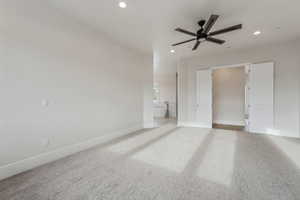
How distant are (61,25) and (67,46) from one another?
401mm

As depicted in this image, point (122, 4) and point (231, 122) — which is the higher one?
point (122, 4)

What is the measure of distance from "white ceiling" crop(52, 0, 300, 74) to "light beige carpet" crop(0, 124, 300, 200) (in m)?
2.91

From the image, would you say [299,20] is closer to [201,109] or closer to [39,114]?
[201,109]

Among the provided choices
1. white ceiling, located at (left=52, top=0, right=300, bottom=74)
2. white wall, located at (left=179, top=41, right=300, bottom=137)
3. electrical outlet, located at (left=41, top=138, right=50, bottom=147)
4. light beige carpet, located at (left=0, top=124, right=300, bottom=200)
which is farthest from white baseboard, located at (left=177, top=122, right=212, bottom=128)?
electrical outlet, located at (left=41, top=138, right=50, bottom=147)

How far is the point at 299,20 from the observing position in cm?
305

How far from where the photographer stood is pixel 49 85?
101 inches

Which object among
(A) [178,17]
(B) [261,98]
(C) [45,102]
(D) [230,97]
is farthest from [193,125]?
(C) [45,102]

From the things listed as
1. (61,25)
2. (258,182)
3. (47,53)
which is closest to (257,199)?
(258,182)

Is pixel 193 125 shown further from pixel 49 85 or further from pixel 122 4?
pixel 49 85

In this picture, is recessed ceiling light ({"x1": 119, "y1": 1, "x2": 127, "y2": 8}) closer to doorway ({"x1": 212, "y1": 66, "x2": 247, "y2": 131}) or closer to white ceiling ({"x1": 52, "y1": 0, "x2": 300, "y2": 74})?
white ceiling ({"x1": 52, "y1": 0, "x2": 300, "y2": 74})

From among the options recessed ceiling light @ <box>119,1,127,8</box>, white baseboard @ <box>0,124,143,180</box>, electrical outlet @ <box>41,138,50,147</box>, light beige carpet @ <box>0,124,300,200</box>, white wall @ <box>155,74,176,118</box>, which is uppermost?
recessed ceiling light @ <box>119,1,127,8</box>

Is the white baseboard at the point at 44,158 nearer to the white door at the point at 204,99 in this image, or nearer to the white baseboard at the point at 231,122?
the white door at the point at 204,99

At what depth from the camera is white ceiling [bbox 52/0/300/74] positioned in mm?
2520

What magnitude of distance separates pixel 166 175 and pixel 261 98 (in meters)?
4.47
